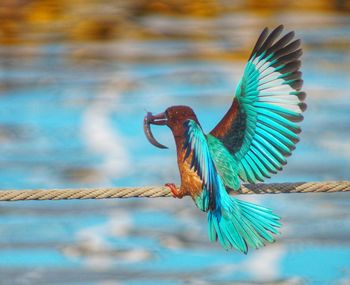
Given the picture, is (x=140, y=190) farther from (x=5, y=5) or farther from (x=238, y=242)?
(x=5, y=5)

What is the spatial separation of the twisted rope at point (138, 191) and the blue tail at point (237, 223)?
0.13 ft

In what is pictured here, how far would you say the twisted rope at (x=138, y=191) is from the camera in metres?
1.48

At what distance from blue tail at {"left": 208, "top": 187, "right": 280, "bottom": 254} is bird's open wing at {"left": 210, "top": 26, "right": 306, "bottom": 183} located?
0.21 ft

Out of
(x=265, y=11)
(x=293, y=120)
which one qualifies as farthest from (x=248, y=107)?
(x=265, y=11)

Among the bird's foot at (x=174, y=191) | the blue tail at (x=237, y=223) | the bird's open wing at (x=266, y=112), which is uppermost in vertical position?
the bird's open wing at (x=266, y=112)

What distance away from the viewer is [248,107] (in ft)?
5.07

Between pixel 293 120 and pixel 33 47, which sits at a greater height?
pixel 33 47

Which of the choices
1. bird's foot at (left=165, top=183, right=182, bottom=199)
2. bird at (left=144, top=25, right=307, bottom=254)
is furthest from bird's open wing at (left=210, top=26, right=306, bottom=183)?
bird's foot at (left=165, top=183, right=182, bottom=199)

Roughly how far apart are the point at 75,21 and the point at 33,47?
163mm

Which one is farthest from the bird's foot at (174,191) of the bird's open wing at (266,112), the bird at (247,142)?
the bird's open wing at (266,112)

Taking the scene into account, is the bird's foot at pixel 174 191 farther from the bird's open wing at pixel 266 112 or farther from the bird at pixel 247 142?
the bird's open wing at pixel 266 112

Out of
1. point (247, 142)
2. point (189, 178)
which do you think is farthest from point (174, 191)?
point (247, 142)

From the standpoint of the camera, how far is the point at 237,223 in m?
1.50

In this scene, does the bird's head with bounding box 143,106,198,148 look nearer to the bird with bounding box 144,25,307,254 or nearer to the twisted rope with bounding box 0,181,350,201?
the bird with bounding box 144,25,307,254
